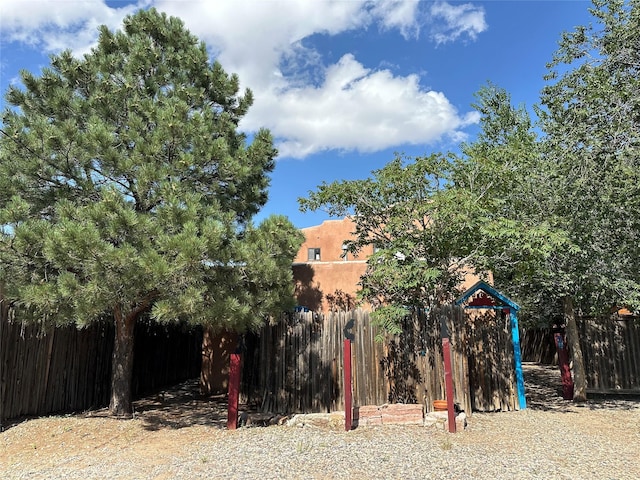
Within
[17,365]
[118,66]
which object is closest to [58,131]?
[118,66]

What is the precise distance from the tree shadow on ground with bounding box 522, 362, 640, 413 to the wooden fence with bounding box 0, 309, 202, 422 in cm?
864

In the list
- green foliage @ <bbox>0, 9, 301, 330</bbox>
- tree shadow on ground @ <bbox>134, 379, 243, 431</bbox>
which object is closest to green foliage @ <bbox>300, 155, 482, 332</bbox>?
green foliage @ <bbox>0, 9, 301, 330</bbox>

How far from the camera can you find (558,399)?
30.6ft

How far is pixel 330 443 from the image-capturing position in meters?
5.65

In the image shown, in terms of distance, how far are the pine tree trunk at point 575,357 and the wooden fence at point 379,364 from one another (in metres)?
1.98

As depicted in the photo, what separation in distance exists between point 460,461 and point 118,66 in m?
7.87

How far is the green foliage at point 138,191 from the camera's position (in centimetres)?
532

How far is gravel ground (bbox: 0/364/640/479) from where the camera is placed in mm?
4637

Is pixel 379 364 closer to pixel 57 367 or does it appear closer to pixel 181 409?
pixel 181 409

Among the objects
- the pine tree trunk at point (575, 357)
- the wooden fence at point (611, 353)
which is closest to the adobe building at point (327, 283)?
the pine tree trunk at point (575, 357)

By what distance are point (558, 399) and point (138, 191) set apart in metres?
9.49

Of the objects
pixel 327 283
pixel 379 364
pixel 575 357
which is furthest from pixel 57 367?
pixel 575 357

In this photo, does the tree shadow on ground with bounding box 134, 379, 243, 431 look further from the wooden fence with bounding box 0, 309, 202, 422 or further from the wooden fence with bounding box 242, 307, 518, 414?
the wooden fence with bounding box 242, 307, 518, 414

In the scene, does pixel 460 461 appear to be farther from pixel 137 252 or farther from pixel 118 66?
pixel 118 66
